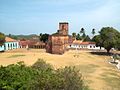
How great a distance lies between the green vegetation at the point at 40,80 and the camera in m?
17.7

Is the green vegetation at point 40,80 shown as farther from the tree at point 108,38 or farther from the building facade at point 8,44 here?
the building facade at point 8,44

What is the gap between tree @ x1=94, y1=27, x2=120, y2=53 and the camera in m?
78.7

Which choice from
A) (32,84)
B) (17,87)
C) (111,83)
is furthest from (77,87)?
(111,83)

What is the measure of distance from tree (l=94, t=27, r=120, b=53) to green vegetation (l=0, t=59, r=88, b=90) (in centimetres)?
5713

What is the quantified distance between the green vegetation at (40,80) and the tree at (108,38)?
187 ft

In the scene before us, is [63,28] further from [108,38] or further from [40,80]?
[40,80]

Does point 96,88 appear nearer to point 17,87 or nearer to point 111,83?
point 111,83

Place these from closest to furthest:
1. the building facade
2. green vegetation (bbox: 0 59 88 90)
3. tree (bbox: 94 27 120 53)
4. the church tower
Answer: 1. green vegetation (bbox: 0 59 88 90)
2. tree (bbox: 94 27 120 53)
3. the church tower
4. the building facade

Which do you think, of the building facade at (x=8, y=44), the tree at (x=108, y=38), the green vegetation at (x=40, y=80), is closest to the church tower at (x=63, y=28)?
the tree at (x=108, y=38)

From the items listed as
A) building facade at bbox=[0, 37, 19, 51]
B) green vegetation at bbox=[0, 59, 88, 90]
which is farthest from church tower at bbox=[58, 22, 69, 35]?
green vegetation at bbox=[0, 59, 88, 90]

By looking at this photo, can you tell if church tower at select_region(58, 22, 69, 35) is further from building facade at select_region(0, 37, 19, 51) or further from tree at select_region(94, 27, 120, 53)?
building facade at select_region(0, 37, 19, 51)

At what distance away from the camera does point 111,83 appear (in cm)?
3600

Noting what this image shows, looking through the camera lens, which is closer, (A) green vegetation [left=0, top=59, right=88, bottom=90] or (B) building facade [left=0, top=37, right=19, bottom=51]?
(A) green vegetation [left=0, top=59, right=88, bottom=90]

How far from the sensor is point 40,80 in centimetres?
1806
